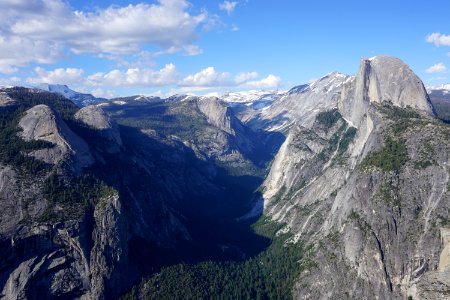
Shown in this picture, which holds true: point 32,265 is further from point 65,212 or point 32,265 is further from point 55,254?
point 65,212

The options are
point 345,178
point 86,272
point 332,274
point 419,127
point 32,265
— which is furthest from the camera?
point 345,178

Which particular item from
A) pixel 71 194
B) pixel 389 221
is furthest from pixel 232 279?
pixel 71 194

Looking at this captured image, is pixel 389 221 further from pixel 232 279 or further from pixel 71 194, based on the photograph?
pixel 71 194

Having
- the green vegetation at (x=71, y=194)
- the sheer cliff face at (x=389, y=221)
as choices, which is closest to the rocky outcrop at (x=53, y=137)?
the green vegetation at (x=71, y=194)

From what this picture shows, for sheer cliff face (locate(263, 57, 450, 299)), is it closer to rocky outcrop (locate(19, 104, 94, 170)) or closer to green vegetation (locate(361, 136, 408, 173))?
green vegetation (locate(361, 136, 408, 173))

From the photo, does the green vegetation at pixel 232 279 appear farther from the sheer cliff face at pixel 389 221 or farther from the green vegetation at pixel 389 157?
the green vegetation at pixel 389 157

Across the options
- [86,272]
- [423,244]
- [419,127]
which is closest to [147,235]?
[86,272]
